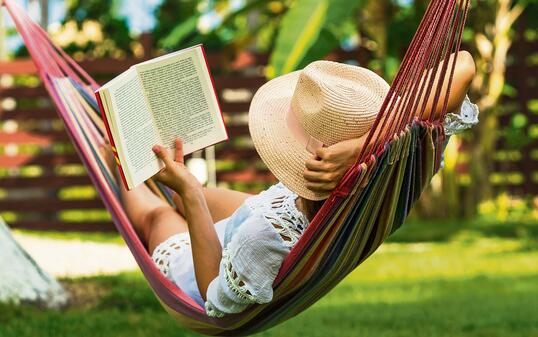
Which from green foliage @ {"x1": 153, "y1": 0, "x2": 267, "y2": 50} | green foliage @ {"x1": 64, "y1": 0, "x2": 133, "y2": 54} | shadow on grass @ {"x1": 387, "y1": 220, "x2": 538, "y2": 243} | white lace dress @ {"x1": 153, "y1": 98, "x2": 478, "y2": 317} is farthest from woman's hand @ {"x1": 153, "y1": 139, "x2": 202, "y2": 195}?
green foliage @ {"x1": 64, "y1": 0, "x2": 133, "y2": 54}

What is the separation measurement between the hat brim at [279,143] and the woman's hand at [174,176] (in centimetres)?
19

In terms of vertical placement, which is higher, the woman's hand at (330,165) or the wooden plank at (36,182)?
the woman's hand at (330,165)

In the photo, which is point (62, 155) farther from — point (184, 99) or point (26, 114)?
point (184, 99)

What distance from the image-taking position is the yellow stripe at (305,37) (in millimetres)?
6469

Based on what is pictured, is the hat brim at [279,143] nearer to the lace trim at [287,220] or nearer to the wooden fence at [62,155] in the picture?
the lace trim at [287,220]

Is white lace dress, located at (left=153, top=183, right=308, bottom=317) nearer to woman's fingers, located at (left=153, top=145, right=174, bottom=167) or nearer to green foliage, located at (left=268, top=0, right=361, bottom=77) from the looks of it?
woman's fingers, located at (left=153, top=145, right=174, bottom=167)

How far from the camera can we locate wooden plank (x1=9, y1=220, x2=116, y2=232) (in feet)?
28.3

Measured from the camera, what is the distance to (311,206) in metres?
2.32

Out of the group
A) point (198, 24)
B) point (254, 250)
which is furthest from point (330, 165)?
point (198, 24)

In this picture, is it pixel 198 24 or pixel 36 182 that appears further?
pixel 198 24

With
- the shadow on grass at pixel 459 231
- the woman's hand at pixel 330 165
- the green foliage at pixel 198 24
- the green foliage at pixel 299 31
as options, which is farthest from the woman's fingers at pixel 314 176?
the green foliage at pixel 198 24

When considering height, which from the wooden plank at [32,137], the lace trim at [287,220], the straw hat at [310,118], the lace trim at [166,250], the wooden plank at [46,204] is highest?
the straw hat at [310,118]

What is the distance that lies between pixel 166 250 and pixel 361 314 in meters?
1.54

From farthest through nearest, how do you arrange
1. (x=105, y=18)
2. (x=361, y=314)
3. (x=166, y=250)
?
(x=105, y=18) → (x=361, y=314) → (x=166, y=250)
